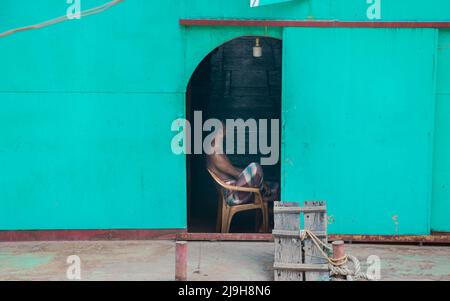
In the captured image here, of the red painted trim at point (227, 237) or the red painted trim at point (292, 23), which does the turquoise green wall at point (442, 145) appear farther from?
the red painted trim at point (227, 237)

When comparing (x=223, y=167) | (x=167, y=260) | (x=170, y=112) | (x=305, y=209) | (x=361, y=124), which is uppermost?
(x=170, y=112)

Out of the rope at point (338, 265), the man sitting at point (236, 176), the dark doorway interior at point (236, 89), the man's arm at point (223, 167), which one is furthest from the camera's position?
the dark doorway interior at point (236, 89)

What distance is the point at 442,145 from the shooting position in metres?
9.16

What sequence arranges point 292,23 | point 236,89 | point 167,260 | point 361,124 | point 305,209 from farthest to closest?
point 236,89 < point 361,124 < point 292,23 < point 167,260 < point 305,209

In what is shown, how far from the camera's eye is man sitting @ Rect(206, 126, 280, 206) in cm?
976

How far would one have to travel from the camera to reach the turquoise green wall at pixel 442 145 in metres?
9.07

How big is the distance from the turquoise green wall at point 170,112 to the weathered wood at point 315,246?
1434 millimetres

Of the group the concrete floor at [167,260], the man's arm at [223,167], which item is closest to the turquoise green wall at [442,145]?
the concrete floor at [167,260]

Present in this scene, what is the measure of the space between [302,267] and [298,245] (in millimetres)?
255

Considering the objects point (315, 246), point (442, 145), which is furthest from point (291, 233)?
point (442, 145)

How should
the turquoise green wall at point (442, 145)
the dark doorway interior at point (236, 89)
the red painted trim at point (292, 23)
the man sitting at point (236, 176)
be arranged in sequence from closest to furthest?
1. the red painted trim at point (292, 23)
2. the turquoise green wall at point (442, 145)
3. the man sitting at point (236, 176)
4. the dark doorway interior at point (236, 89)

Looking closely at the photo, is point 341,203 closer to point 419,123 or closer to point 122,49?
point 419,123

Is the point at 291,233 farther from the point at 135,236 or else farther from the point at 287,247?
the point at 135,236

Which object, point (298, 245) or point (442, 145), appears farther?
point (442, 145)
